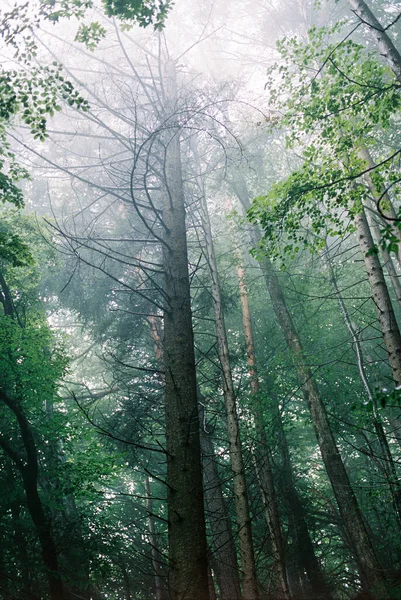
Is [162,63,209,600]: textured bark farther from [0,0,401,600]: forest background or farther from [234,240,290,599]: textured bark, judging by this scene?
[234,240,290,599]: textured bark

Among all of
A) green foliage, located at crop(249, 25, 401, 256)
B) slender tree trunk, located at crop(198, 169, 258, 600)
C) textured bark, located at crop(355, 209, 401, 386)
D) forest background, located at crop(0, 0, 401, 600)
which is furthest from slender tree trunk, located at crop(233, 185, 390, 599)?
green foliage, located at crop(249, 25, 401, 256)

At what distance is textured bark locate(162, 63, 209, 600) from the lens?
320 centimetres

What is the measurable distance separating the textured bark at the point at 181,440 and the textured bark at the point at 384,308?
2534 millimetres

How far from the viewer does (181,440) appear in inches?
146

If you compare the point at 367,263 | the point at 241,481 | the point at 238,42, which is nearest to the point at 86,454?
the point at 241,481

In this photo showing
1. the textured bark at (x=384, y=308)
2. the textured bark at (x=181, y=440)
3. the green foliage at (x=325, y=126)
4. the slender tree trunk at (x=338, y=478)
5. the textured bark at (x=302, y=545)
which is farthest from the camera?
the textured bark at (x=302, y=545)

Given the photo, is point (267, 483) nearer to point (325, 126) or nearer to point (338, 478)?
point (338, 478)

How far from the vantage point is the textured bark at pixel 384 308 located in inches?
207

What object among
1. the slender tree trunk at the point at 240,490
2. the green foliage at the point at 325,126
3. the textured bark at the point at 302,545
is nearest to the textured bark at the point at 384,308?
the green foliage at the point at 325,126

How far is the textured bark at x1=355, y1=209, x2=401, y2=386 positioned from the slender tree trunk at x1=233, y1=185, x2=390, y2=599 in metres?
2.06

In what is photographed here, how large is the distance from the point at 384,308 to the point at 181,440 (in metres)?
3.55

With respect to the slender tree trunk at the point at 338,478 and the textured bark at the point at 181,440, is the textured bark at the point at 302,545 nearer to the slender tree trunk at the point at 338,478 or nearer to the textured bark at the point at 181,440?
the slender tree trunk at the point at 338,478

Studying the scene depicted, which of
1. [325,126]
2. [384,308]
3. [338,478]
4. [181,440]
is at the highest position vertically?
[325,126]

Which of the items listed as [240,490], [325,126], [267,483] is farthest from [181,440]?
[267,483]
